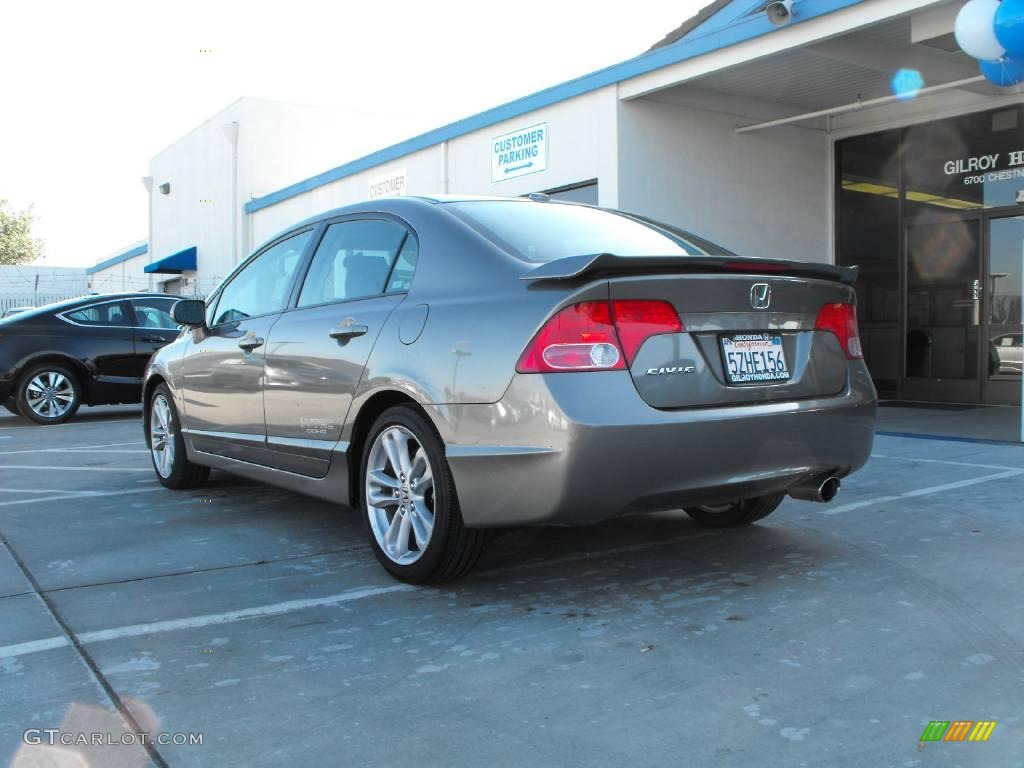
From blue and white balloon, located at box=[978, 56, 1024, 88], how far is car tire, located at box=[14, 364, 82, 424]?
9681 mm

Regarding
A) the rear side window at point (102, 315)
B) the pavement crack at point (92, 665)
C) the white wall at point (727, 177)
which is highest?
the white wall at point (727, 177)

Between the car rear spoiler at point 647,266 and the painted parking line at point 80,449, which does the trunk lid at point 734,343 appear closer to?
the car rear spoiler at point 647,266

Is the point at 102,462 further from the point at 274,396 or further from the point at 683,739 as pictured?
the point at 683,739

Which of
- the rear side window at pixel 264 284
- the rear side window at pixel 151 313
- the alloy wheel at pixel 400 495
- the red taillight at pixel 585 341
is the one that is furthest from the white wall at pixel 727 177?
the red taillight at pixel 585 341

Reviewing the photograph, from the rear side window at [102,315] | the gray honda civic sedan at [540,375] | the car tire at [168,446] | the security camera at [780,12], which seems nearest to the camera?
the gray honda civic sedan at [540,375]

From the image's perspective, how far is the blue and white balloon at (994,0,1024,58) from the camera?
720 centimetres

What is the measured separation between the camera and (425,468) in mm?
3617

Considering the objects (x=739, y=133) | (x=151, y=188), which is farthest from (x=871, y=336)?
(x=151, y=188)

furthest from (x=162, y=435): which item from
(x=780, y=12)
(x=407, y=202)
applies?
(x=780, y=12)

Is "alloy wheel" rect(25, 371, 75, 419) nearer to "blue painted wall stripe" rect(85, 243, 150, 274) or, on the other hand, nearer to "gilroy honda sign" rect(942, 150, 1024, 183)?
"gilroy honda sign" rect(942, 150, 1024, 183)

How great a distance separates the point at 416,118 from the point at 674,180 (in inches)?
678

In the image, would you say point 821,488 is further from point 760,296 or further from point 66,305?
point 66,305

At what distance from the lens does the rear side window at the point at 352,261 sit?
405 centimetres

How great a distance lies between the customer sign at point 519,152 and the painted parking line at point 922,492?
279 inches
